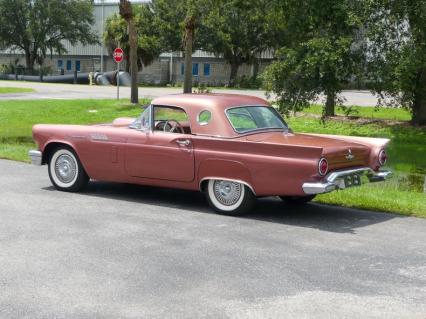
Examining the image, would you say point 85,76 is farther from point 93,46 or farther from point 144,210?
point 144,210

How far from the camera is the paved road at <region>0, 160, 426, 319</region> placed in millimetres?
5023

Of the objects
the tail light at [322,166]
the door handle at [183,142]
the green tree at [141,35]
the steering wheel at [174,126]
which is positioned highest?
the green tree at [141,35]

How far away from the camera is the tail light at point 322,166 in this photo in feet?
24.7

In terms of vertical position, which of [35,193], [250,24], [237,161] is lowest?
[35,193]

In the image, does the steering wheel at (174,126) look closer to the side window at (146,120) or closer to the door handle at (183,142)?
the side window at (146,120)

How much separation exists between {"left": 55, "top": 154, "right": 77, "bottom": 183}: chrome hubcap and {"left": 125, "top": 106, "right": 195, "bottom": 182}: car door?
1.02 meters

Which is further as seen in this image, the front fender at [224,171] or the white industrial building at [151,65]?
the white industrial building at [151,65]

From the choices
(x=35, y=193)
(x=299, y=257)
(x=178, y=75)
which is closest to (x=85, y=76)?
(x=178, y=75)

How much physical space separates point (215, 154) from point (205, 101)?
898 mm

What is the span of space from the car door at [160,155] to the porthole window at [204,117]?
24 cm

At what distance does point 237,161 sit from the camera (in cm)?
795

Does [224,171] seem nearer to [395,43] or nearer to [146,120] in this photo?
[146,120]

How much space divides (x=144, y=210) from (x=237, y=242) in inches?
74.6

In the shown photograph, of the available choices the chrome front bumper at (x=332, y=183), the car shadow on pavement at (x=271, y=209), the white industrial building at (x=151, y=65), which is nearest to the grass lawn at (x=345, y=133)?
the car shadow on pavement at (x=271, y=209)
